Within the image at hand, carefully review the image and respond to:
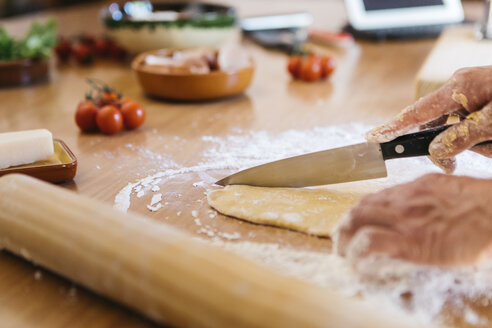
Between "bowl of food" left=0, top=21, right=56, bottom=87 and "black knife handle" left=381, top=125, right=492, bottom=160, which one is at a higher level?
"bowl of food" left=0, top=21, right=56, bottom=87

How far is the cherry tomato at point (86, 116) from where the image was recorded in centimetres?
195

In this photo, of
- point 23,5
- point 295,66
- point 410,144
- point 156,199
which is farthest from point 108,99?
point 23,5

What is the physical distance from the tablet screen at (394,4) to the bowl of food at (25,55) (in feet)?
6.08

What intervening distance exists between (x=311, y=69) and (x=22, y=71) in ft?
4.37

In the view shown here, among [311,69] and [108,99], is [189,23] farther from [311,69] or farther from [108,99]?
[108,99]

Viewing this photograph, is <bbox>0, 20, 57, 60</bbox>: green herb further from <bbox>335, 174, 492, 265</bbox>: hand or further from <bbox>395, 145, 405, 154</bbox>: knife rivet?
<bbox>335, 174, 492, 265</bbox>: hand

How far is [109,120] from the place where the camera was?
1914 mm

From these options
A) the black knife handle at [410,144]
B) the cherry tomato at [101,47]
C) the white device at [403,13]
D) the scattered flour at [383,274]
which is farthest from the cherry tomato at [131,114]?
the white device at [403,13]

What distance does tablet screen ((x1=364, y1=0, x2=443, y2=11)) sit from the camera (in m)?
3.33

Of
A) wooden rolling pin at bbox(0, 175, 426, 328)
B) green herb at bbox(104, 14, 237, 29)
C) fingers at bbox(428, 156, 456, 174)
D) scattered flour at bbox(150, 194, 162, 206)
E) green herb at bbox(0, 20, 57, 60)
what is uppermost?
green herb at bbox(0, 20, 57, 60)

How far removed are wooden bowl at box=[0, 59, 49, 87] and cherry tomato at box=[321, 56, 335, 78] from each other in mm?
1311

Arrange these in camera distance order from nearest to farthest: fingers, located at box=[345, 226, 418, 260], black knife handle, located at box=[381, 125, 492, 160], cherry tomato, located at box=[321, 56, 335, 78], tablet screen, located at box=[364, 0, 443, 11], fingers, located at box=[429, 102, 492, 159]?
fingers, located at box=[345, 226, 418, 260], fingers, located at box=[429, 102, 492, 159], black knife handle, located at box=[381, 125, 492, 160], cherry tomato, located at box=[321, 56, 335, 78], tablet screen, located at box=[364, 0, 443, 11]

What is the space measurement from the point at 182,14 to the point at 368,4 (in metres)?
1.14

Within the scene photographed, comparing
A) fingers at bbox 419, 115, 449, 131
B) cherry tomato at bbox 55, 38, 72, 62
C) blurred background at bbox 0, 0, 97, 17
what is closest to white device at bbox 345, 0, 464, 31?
cherry tomato at bbox 55, 38, 72, 62
